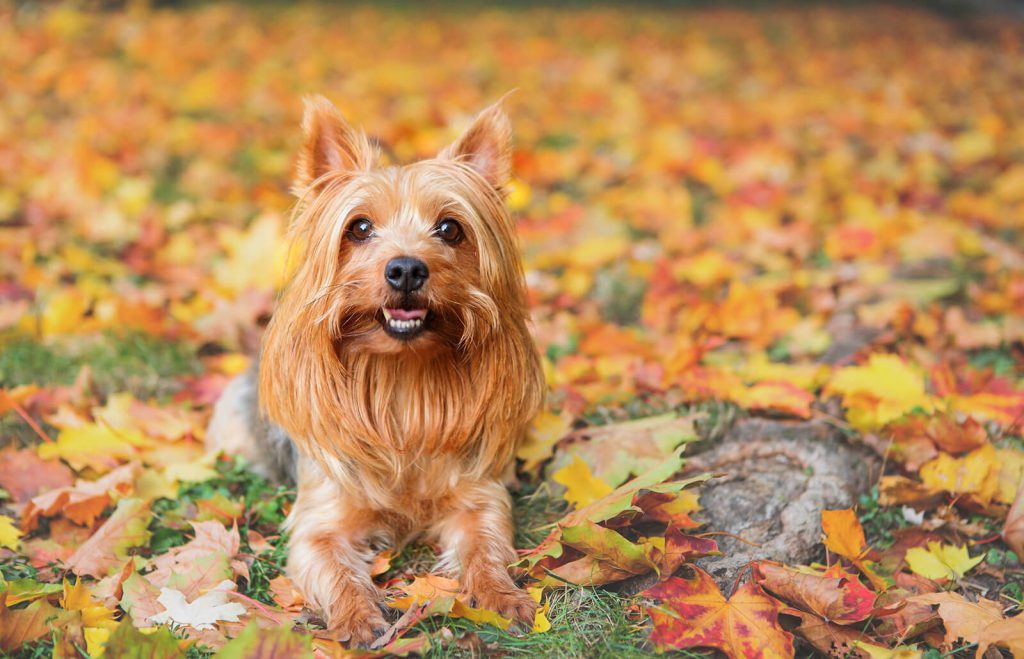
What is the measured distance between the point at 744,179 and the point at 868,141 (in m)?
1.65

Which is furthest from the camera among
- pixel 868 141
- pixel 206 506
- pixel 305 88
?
pixel 305 88

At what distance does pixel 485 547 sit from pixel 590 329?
1.95 m

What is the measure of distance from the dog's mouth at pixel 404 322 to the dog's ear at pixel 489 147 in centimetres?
61

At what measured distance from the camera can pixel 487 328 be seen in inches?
111

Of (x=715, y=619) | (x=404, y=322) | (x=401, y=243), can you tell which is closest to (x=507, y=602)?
(x=715, y=619)

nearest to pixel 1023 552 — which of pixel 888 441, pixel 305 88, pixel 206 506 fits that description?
pixel 888 441

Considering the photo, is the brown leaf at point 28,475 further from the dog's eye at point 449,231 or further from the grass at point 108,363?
the dog's eye at point 449,231

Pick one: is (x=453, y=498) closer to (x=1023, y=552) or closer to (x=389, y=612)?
(x=389, y=612)

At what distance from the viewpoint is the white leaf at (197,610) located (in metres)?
2.60

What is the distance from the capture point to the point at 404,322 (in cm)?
270

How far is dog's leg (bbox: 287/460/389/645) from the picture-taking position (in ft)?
8.72

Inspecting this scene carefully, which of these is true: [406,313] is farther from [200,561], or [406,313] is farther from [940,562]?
[940,562]

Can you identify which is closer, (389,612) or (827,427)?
(389,612)

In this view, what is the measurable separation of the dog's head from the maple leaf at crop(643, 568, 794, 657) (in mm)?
968
